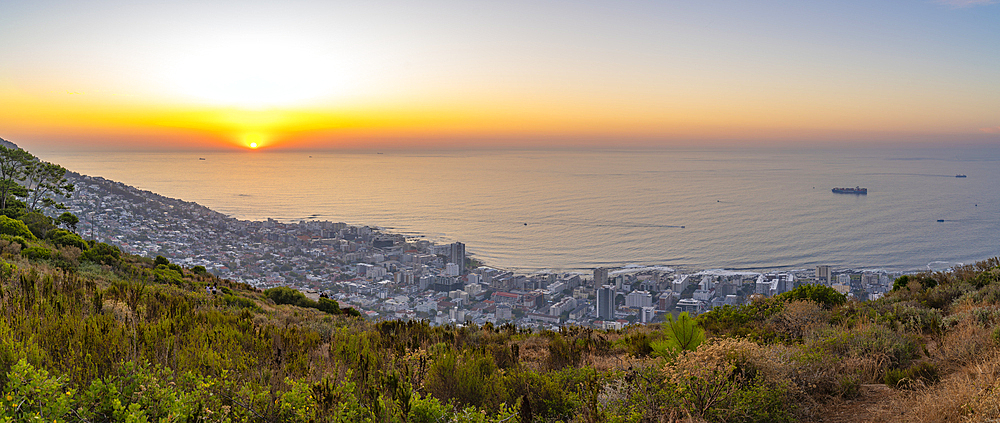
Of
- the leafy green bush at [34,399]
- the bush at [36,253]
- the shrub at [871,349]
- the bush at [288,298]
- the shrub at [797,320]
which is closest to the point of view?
the leafy green bush at [34,399]

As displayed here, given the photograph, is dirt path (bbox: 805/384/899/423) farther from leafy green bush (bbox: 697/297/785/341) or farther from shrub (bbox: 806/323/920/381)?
leafy green bush (bbox: 697/297/785/341)

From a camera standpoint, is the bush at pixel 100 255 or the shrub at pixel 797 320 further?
the bush at pixel 100 255

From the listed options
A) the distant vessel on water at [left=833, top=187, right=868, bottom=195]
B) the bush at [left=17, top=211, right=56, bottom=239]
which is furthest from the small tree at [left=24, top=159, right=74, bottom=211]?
the distant vessel on water at [left=833, top=187, right=868, bottom=195]

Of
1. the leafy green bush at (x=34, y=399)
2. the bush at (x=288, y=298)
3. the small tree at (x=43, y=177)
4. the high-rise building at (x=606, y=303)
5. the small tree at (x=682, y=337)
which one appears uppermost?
the small tree at (x=43, y=177)

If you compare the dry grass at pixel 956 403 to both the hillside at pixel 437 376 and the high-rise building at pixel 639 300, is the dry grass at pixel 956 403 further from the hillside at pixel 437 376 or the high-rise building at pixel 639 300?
the high-rise building at pixel 639 300

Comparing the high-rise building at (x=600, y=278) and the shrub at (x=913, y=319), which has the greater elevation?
the shrub at (x=913, y=319)

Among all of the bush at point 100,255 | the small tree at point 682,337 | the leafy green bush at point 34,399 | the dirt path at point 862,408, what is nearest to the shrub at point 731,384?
the dirt path at point 862,408

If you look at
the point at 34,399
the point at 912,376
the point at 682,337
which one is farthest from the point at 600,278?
the point at 34,399
